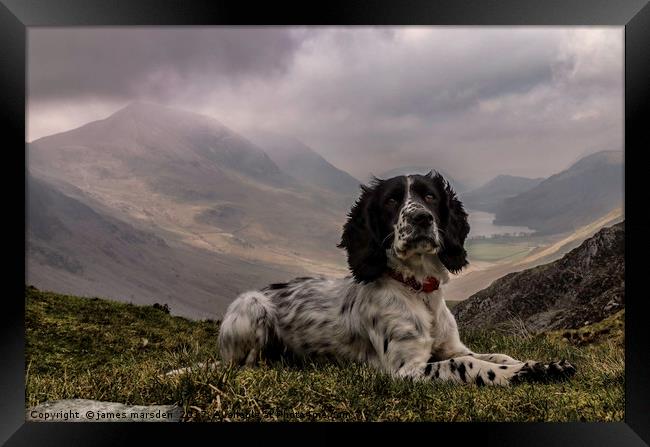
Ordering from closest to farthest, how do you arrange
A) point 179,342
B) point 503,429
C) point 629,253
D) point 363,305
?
point 503,429
point 629,253
point 363,305
point 179,342

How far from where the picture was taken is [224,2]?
17.6ft

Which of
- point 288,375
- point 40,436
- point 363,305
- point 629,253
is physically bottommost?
point 40,436

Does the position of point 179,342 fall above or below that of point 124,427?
above

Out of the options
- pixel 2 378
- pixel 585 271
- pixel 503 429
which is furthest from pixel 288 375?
pixel 585 271

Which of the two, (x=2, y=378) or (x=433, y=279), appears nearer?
(x=2, y=378)

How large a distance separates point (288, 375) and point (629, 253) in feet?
9.31

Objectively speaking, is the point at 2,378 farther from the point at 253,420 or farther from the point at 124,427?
the point at 253,420

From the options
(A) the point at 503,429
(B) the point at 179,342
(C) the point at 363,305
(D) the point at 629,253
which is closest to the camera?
(A) the point at 503,429

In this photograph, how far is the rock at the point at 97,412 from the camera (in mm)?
5324

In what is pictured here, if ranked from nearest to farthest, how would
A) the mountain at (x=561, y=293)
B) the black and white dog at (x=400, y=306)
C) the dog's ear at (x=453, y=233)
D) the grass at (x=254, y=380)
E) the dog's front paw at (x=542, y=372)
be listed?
the grass at (x=254, y=380)
the dog's front paw at (x=542, y=372)
the black and white dog at (x=400, y=306)
the dog's ear at (x=453, y=233)
the mountain at (x=561, y=293)

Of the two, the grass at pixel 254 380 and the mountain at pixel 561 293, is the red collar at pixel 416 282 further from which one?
the grass at pixel 254 380

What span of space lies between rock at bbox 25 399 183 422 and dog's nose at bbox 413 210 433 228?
2.27 m

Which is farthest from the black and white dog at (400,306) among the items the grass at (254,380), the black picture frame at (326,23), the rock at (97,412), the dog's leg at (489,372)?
the rock at (97,412)

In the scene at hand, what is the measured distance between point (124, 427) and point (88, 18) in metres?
3.12
